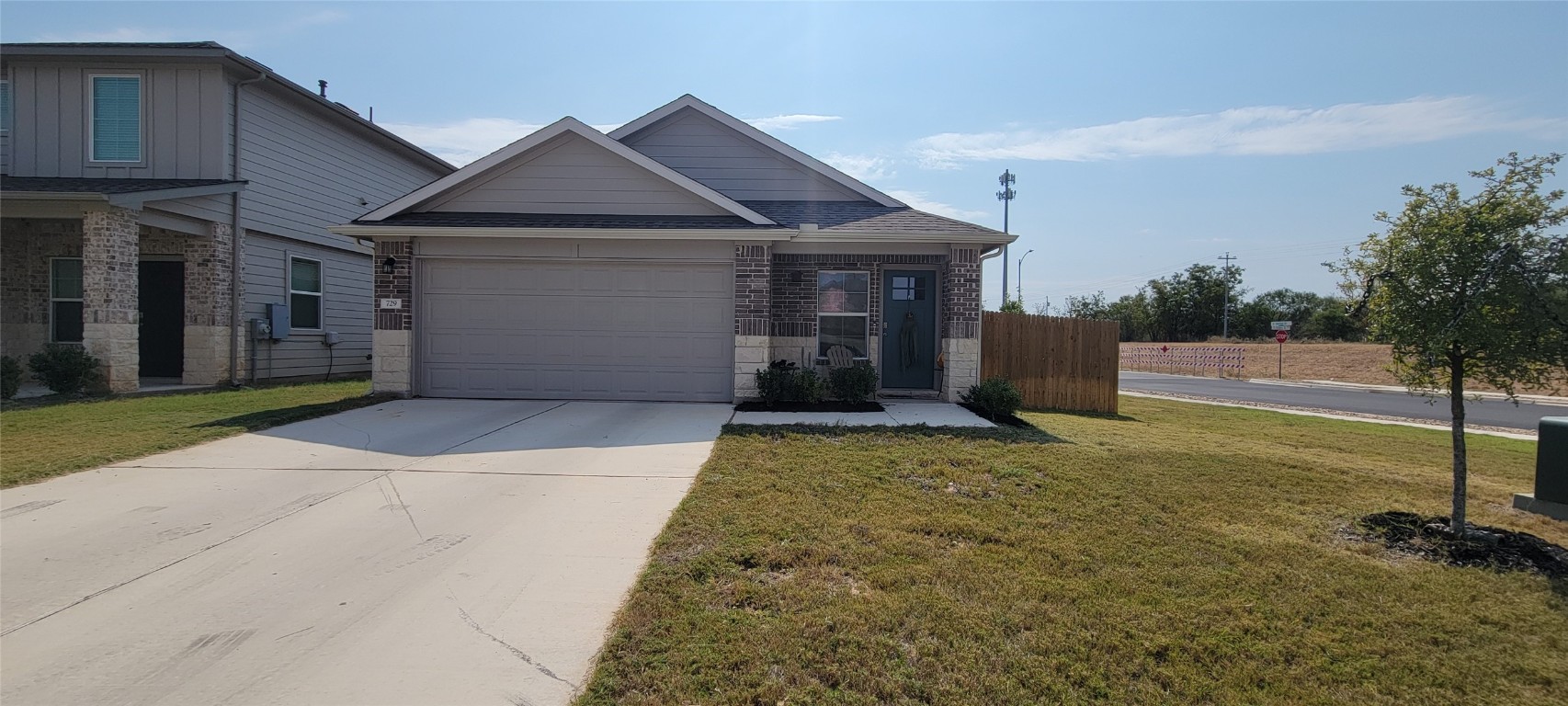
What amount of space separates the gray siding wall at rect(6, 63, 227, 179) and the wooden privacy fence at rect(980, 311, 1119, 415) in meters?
14.3

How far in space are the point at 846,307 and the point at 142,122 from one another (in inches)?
512

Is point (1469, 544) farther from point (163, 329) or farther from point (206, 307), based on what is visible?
point (163, 329)

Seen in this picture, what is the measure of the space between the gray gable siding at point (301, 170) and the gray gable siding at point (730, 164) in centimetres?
705

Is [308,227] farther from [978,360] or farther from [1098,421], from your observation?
[1098,421]

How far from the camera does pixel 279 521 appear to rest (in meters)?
5.26

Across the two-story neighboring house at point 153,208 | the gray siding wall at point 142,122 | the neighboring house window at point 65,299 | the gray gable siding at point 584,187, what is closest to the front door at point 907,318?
the gray gable siding at point 584,187

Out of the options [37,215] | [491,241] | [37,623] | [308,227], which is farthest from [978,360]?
[37,215]

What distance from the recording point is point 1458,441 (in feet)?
18.1

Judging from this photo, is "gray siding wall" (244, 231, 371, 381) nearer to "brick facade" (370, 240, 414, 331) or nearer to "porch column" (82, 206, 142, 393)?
"porch column" (82, 206, 142, 393)

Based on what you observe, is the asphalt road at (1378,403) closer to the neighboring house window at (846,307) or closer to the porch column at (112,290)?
the neighboring house window at (846,307)

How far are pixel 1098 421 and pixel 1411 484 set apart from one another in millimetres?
4287

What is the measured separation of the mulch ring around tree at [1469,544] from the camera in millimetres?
4848

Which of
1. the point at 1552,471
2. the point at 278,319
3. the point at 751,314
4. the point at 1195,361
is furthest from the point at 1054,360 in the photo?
the point at 1195,361

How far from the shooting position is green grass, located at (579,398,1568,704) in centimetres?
322
